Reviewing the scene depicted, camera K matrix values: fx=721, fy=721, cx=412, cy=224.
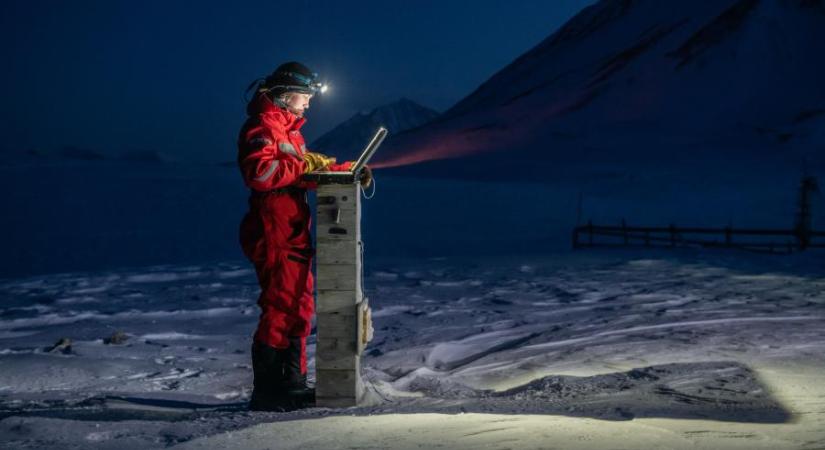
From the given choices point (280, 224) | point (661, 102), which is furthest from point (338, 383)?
point (661, 102)

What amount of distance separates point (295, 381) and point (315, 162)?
47.9 inches

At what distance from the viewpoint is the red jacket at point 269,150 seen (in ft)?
11.9

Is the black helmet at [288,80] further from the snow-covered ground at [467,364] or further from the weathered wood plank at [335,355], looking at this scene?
the snow-covered ground at [467,364]

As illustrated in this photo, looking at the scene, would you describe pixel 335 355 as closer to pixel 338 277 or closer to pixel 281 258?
pixel 338 277

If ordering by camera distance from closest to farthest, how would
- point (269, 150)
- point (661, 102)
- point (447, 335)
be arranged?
point (269, 150)
point (447, 335)
point (661, 102)

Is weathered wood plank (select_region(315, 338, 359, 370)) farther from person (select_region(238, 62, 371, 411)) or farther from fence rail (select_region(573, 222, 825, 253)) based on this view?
fence rail (select_region(573, 222, 825, 253))

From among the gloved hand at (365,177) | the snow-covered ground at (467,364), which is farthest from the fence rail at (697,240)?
the gloved hand at (365,177)

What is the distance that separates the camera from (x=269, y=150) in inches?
145

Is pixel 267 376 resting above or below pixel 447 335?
above

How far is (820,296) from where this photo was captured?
7930 millimetres

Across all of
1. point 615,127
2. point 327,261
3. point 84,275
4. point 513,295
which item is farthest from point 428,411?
point 615,127

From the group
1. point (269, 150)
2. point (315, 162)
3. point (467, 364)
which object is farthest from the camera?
point (467, 364)

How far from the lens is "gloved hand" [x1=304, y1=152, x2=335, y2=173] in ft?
12.6

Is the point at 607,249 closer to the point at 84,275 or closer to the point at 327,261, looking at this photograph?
the point at 84,275
